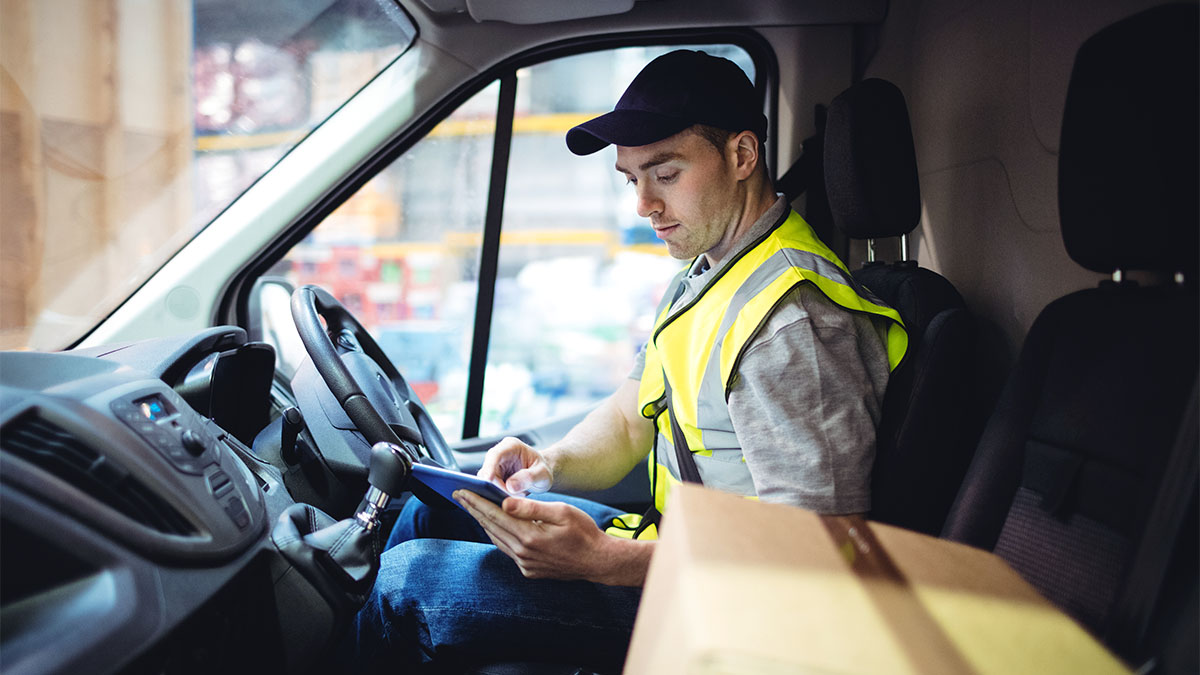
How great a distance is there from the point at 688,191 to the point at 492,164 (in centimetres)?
97

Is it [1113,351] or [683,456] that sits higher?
[1113,351]

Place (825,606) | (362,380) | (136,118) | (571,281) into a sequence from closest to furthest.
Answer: (825,606), (362,380), (136,118), (571,281)

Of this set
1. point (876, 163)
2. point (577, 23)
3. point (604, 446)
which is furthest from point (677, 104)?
point (577, 23)

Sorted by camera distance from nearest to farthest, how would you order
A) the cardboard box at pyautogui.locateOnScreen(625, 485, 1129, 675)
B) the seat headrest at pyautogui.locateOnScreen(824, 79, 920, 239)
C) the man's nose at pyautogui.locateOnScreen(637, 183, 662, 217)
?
the cardboard box at pyautogui.locateOnScreen(625, 485, 1129, 675), the seat headrest at pyautogui.locateOnScreen(824, 79, 920, 239), the man's nose at pyautogui.locateOnScreen(637, 183, 662, 217)

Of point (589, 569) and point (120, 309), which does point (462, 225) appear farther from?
point (589, 569)

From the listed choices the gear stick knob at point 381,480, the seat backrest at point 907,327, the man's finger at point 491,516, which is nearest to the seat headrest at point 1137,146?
the seat backrest at point 907,327

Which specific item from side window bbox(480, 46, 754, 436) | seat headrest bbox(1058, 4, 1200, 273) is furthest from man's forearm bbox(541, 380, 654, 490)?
side window bbox(480, 46, 754, 436)

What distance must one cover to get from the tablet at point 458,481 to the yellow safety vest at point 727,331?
0.36m

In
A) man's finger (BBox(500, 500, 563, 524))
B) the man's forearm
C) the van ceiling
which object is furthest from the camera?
the van ceiling

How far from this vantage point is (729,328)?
47.9 inches

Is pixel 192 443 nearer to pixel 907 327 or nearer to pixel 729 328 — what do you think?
pixel 729 328

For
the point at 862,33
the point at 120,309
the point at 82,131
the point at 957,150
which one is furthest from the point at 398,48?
the point at 957,150

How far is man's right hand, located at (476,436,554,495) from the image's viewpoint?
1.38 m

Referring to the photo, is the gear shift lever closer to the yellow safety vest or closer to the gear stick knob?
the gear stick knob
